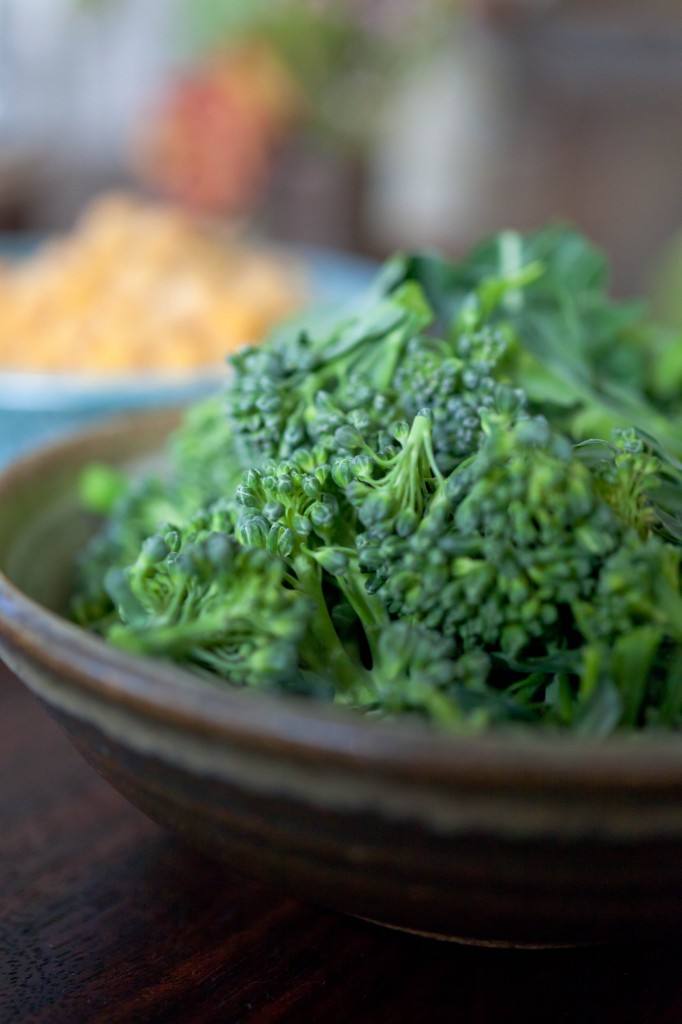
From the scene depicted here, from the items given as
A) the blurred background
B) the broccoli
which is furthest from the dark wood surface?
the blurred background

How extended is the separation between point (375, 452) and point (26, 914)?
369 millimetres

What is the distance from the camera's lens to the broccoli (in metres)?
0.51

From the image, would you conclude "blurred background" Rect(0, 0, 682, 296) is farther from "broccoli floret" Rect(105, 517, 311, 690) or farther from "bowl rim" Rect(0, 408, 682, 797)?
"bowl rim" Rect(0, 408, 682, 797)

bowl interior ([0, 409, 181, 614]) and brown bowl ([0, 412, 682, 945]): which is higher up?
bowl interior ([0, 409, 181, 614])

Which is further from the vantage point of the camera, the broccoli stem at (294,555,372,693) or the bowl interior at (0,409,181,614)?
the bowl interior at (0,409,181,614)

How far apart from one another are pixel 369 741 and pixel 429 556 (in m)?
0.15

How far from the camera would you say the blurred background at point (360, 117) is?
8.00 ft

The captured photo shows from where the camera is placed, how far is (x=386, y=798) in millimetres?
415

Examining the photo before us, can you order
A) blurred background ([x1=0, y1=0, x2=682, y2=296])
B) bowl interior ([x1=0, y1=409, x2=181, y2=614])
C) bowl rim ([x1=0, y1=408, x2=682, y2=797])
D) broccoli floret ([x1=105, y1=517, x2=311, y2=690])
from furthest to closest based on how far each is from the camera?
1. blurred background ([x1=0, y1=0, x2=682, y2=296])
2. bowl interior ([x1=0, y1=409, x2=181, y2=614])
3. broccoli floret ([x1=105, y1=517, x2=311, y2=690])
4. bowl rim ([x1=0, y1=408, x2=682, y2=797])

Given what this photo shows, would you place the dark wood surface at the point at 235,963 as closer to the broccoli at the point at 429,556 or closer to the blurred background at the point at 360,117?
the broccoli at the point at 429,556

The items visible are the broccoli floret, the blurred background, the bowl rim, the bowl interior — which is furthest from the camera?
the blurred background

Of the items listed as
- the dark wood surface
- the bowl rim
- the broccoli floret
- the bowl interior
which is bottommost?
the dark wood surface

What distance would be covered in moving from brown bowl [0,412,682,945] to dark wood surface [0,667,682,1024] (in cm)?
6

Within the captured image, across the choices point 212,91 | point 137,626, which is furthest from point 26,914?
point 212,91
